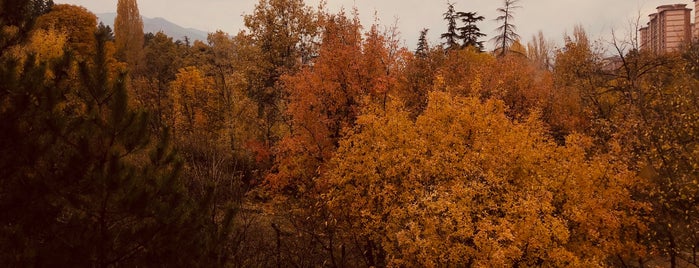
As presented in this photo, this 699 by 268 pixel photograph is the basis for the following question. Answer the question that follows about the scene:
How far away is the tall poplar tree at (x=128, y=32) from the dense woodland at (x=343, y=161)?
24.8 meters

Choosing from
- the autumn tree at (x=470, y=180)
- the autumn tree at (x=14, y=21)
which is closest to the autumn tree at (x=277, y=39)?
the autumn tree at (x=470, y=180)

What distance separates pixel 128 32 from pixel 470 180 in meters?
54.8

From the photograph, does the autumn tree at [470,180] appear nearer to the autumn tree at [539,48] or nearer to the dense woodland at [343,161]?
the dense woodland at [343,161]

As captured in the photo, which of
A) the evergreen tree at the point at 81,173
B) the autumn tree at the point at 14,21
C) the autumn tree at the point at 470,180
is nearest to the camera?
the evergreen tree at the point at 81,173

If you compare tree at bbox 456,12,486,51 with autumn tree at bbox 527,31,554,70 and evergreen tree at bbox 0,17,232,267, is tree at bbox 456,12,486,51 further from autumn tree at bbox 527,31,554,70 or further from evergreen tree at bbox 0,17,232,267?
evergreen tree at bbox 0,17,232,267

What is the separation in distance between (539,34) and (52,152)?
65.6 m

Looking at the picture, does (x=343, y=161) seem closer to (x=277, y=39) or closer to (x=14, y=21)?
(x=14, y=21)

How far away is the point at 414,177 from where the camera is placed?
17578 millimetres

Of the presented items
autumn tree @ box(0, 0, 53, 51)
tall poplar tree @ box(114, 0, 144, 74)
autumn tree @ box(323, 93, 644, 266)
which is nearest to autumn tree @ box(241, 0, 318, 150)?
autumn tree @ box(323, 93, 644, 266)

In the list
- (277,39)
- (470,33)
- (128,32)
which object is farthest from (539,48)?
(128,32)

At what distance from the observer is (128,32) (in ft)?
190

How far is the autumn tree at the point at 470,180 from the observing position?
16.1 m

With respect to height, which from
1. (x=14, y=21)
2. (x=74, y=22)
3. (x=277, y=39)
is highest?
(x=74, y=22)

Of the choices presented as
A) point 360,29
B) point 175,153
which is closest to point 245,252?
point 175,153
